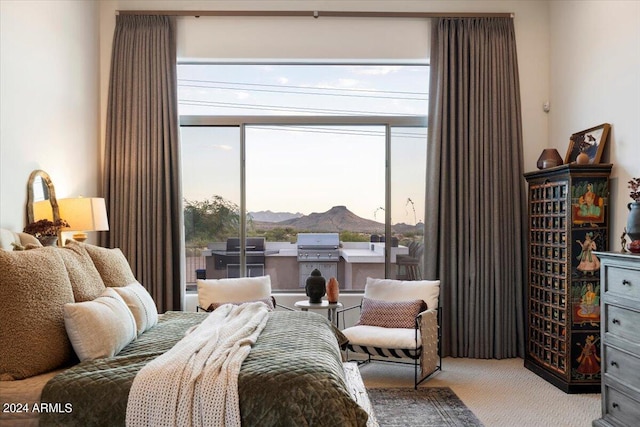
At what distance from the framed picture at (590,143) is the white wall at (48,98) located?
4280 mm

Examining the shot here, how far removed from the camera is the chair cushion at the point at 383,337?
4320 millimetres

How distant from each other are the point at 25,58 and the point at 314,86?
2.62 metres

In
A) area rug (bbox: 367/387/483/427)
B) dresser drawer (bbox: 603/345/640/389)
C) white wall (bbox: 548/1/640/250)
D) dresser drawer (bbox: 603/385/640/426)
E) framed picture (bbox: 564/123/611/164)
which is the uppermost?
white wall (bbox: 548/1/640/250)

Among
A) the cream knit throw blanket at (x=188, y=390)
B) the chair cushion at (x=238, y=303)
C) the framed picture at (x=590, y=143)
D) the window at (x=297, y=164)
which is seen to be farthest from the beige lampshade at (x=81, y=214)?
the framed picture at (x=590, y=143)

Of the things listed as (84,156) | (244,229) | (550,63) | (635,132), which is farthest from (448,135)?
(84,156)

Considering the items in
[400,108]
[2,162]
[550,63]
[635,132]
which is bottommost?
[2,162]

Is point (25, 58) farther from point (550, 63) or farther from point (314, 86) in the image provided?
point (550, 63)

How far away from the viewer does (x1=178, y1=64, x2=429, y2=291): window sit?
5543mm

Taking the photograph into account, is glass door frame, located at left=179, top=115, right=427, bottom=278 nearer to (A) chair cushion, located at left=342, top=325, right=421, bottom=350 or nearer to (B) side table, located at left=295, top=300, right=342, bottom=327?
(B) side table, located at left=295, top=300, right=342, bottom=327

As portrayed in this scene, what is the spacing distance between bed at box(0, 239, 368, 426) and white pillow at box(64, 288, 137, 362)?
0.01m

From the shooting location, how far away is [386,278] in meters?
5.59

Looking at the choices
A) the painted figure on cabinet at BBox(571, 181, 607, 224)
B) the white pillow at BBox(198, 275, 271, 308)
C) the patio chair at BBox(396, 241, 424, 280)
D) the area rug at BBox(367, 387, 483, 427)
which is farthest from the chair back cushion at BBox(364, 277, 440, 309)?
the painted figure on cabinet at BBox(571, 181, 607, 224)

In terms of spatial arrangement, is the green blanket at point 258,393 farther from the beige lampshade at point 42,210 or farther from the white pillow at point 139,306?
the beige lampshade at point 42,210

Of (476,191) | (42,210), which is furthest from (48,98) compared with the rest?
(476,191)
